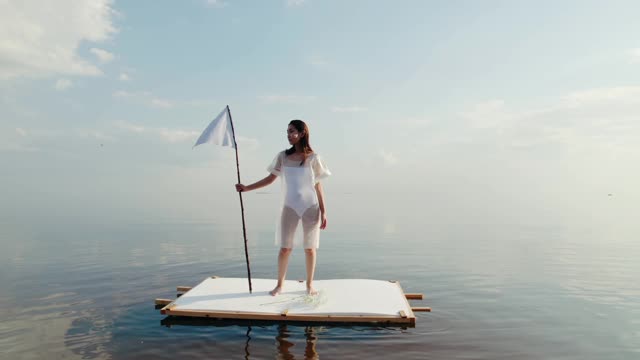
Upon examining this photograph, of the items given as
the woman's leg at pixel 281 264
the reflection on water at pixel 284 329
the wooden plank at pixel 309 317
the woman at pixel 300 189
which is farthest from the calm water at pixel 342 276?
the woman at pixel 300 189

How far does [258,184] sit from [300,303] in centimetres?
250

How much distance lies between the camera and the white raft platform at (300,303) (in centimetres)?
842

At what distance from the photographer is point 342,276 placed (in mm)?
15820

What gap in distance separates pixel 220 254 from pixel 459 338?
45.9ft

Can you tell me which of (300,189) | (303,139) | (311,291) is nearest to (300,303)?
(311,291)

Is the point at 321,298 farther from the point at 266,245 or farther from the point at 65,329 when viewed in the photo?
the point at 266,245

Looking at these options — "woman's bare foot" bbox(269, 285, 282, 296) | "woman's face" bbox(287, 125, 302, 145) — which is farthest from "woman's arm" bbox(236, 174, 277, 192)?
"woman's bare foot" bbox(269, 285, 282, 296)

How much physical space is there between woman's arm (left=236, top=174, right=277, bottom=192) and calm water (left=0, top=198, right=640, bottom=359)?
2665 millimetres

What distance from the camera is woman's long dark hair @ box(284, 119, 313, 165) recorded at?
9.02 m

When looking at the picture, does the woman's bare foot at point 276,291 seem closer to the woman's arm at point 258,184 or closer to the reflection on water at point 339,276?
the reflection on water at point 339,276

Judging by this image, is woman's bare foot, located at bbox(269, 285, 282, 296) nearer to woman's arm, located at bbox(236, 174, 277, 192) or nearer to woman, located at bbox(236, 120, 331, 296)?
woman, located at bbox(236, 120, 331, 296)

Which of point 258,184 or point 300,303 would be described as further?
point 258,184

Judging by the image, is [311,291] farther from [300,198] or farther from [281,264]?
[300,198]

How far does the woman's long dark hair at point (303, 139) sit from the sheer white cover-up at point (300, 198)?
0.10m
